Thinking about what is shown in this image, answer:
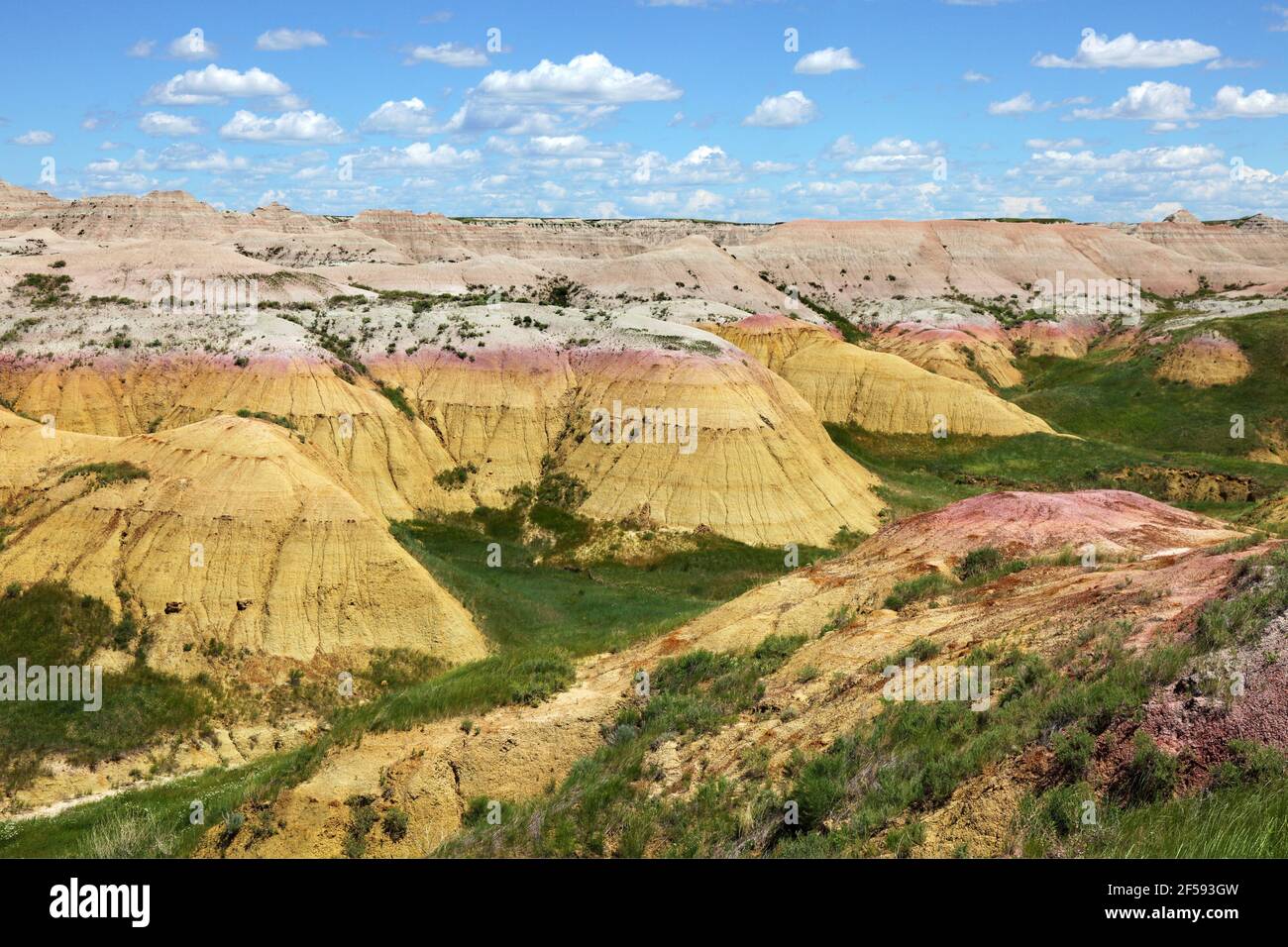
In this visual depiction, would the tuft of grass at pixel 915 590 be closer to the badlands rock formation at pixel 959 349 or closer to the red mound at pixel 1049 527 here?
the red mound at pixel 1049 527

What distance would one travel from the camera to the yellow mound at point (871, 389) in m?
70.2

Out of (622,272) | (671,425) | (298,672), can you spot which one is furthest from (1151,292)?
(298,672)

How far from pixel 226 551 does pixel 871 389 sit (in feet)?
174

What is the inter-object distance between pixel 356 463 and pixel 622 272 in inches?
2349

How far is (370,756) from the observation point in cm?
1839

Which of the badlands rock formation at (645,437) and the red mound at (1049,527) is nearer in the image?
the red mound at (1049,527)

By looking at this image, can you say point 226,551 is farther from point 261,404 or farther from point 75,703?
point 261,404

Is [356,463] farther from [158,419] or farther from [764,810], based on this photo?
[764,810]

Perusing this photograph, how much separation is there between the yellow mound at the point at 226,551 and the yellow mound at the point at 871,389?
152ft

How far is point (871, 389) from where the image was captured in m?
73.3

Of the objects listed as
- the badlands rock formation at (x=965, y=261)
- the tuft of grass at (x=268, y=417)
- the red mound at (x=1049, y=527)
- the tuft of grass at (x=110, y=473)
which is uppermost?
the badlands rock formation at (x=965, y=261)

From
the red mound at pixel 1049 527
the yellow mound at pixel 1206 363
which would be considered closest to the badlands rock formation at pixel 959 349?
the yellow mound at pixel 1206 363

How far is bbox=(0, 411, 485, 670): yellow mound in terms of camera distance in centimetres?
2948

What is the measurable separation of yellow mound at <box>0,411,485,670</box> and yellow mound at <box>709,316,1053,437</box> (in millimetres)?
46196
